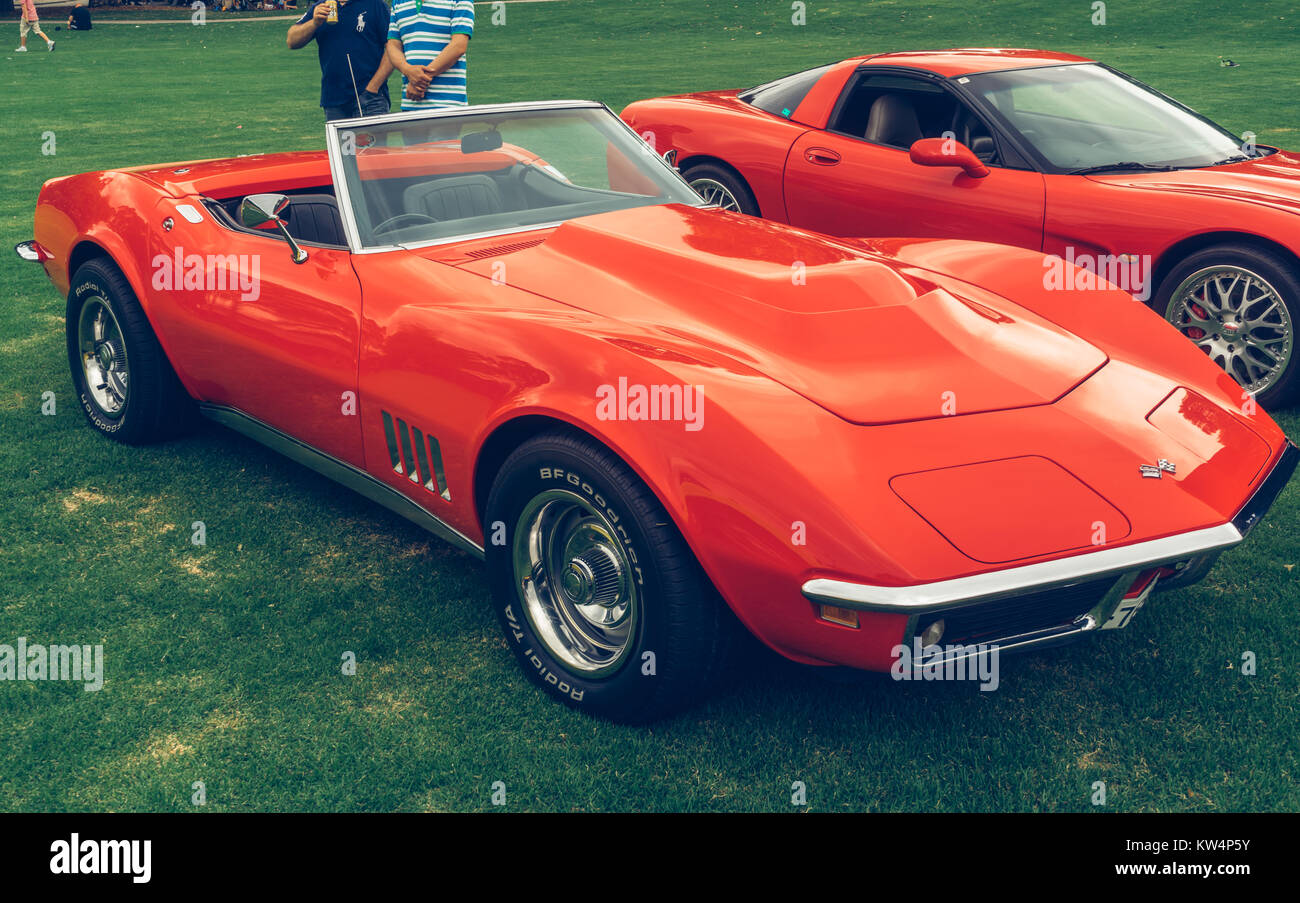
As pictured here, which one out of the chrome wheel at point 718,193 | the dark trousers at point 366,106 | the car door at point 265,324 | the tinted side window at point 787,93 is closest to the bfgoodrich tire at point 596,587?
the car door at point 265,324

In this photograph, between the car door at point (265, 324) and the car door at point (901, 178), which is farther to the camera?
the car door at point (901, 178)

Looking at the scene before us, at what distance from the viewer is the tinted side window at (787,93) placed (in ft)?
21.7

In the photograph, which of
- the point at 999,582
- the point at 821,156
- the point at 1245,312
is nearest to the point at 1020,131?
the point at 821,156

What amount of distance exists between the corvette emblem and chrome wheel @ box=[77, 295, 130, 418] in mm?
3714

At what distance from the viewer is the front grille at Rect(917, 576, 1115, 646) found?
2.49 meters

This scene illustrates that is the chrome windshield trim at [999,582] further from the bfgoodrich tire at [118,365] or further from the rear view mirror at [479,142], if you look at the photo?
the bfgoodrich tire at [118,365]

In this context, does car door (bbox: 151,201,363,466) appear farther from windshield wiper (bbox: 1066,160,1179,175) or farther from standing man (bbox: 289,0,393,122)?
windshield wiper (bbox: 1066,160,1179,175)

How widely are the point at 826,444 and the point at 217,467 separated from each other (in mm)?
2893

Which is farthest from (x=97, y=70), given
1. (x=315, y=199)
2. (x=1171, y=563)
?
(x=1171, y=563)

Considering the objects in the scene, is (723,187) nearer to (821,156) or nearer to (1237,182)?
(821,156)

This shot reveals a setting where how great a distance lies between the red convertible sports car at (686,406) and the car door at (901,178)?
178cm

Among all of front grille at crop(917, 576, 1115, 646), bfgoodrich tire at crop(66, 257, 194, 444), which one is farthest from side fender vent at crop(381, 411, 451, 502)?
bfgoodrich tire at crop(66, 257, 194, 444)

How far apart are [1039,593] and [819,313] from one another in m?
0.93
